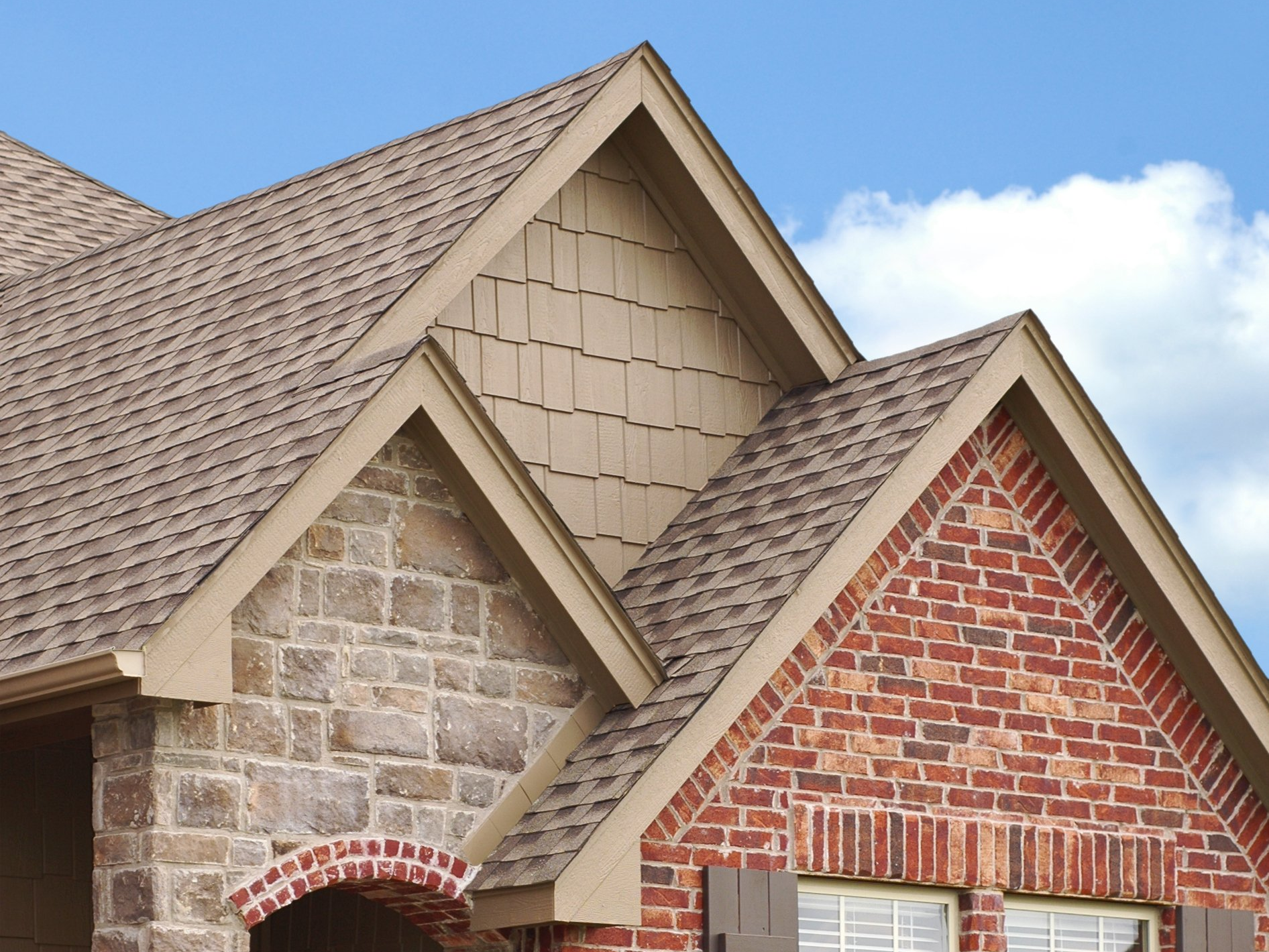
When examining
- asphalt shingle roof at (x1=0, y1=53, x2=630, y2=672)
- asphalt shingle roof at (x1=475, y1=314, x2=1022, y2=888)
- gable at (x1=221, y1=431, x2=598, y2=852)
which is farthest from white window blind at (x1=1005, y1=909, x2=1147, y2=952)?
asphalt shingle roof at (x1=0, y1=53, x2=630, y2=672)

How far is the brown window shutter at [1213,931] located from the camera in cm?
1067

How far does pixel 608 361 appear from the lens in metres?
11.4

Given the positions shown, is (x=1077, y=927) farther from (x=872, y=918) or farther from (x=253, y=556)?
(x=253, y=556)

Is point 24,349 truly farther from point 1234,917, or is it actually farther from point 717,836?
point 1234,917

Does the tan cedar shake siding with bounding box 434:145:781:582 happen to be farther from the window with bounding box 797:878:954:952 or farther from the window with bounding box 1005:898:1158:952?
the window with bounding box 1005:898:1158:952

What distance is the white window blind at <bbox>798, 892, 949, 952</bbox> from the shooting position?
9688mm

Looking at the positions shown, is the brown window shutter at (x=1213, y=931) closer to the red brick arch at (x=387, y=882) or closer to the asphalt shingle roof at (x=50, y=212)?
the red brick arch at (x=387, y=882)

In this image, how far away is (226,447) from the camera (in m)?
9.41

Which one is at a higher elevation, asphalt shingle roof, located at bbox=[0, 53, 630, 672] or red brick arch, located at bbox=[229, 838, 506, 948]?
asphalt shingle roof, located at bbox=[0, 53, 630, 672]

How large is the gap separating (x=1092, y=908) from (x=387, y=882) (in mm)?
3776

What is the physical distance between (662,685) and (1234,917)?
355 centimetres

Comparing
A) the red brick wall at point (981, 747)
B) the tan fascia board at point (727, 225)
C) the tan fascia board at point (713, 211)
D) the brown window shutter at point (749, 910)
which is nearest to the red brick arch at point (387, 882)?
the red brick wall at point (981, 747)

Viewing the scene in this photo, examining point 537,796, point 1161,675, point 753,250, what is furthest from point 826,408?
point 537,796

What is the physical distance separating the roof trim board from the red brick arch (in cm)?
83
